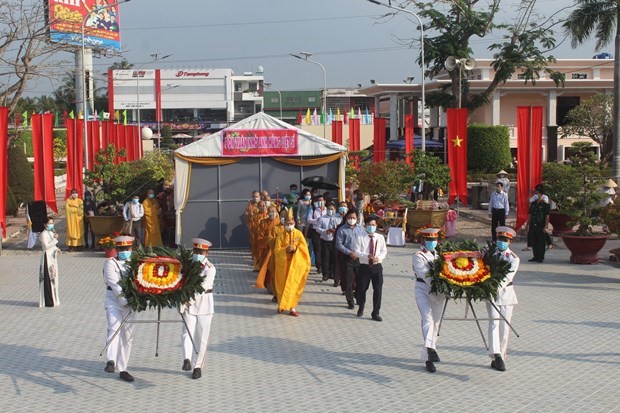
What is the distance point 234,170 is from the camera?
21062 mm

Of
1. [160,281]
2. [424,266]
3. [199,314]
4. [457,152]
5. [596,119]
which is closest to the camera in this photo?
[160,281]

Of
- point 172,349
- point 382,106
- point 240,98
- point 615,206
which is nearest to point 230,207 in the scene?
point 615,206

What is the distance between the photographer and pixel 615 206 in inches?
643

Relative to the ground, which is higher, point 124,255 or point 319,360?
point 124,255

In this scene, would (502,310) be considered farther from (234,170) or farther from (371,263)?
(234,170)

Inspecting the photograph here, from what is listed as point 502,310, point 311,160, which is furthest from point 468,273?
point 311,160

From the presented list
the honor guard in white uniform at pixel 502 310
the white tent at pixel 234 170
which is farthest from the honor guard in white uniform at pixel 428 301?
the white tent at pixel 234 170

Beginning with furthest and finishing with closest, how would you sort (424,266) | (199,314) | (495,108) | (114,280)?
(495,108) < (424,266) < (199,314) < (114,280)

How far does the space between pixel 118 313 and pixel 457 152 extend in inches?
593

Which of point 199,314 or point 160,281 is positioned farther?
point 199,314

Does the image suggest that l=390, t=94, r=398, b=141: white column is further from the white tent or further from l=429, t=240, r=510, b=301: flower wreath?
l=429, t=240, r=510, b=301: flower wreath

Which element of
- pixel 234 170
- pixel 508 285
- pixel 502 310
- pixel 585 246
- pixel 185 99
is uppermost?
pixel 185 99

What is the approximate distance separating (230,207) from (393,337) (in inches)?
411

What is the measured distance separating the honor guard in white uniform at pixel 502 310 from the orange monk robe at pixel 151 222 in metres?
12.7
